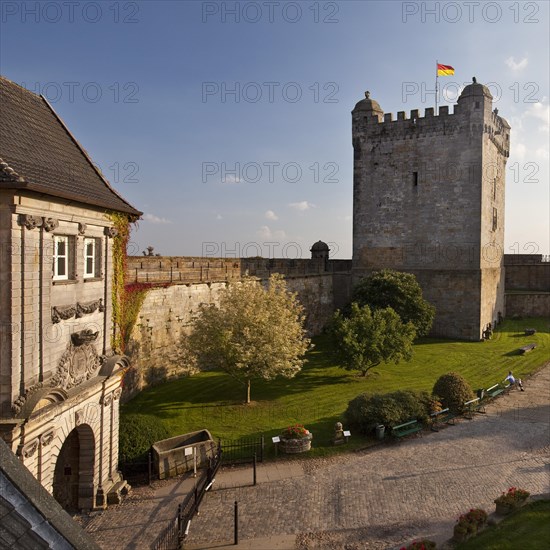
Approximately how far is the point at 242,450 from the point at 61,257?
832 centimetres

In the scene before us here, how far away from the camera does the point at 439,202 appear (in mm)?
32688

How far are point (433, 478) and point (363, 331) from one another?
9645mm

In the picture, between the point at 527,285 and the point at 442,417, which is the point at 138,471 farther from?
the point at 527,285

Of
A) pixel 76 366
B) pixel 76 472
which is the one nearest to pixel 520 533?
pixel 76 366

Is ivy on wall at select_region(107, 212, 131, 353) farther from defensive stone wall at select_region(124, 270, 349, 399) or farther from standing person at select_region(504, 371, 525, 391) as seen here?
standing person at select_region(504, 371, 525, 391)

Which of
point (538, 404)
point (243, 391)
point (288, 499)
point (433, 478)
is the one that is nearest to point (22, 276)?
point (288, 499)

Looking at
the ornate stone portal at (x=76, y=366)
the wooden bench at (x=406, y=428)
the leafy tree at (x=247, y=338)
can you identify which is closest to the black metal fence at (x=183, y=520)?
the ornate stone portal at (x=76, y=366)

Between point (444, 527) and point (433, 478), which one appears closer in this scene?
point (444, 527)

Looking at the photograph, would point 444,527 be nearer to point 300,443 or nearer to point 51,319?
point 300,443

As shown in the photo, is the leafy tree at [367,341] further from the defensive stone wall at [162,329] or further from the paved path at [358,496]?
the defensive stone wall at [162,329]

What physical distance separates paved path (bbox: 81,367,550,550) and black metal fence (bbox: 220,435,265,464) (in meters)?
0.47

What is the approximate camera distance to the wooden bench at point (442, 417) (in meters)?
17.2

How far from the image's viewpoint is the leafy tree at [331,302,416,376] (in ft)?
70.6

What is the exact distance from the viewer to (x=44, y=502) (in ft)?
13.0
